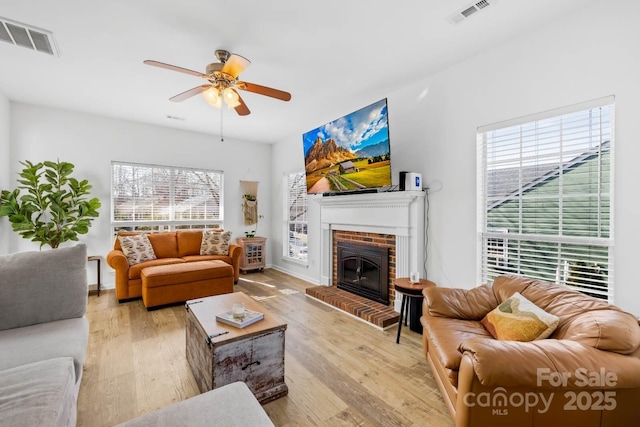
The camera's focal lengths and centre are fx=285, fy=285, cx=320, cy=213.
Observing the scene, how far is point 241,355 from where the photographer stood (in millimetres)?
1820

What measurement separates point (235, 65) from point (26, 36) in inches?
72.2

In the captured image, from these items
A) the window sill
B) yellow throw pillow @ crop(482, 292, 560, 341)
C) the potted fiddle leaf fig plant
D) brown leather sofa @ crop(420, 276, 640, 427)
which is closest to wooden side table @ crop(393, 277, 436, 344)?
yellow throw pillow @ crop(482, 292, 560, 341)

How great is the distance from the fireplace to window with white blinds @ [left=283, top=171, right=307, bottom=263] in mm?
1215

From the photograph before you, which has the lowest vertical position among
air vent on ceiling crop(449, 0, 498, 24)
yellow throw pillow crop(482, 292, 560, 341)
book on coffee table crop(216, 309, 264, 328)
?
book on coffee table crop(216, 309, 264, 328)

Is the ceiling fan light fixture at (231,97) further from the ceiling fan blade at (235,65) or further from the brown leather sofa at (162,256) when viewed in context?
the brown leather sofa at (162,256)

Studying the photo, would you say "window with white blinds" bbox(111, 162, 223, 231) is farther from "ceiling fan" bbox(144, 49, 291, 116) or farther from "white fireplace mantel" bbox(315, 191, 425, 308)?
"ceiling fan" bbox(144, 49, 291, 116)

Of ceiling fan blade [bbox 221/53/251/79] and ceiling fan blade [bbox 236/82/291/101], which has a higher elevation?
ceiling fan blade [bbox 221/53/251/79]

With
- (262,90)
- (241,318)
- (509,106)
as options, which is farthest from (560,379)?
(262,90)

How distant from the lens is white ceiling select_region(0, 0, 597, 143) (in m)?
2.11

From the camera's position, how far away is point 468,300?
89.0 inches

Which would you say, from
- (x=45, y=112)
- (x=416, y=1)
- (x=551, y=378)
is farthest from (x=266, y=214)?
(x=551, y=378)

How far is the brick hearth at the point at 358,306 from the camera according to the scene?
3100 millimetres

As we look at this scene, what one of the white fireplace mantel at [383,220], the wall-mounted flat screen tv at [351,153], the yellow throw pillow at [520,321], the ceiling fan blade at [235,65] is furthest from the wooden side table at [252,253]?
the yellow throw pillow at [520,321]

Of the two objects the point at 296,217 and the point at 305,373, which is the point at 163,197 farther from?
the point at 305,373
